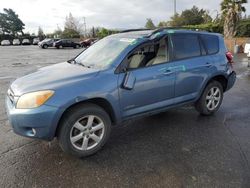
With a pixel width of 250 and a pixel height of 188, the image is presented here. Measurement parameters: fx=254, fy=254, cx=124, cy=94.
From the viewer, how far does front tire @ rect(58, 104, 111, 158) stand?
3.33 m

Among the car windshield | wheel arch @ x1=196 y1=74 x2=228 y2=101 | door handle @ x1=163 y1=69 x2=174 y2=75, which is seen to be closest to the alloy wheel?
the car windshield

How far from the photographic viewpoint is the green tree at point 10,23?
7300 cm

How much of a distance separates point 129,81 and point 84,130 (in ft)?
3.13

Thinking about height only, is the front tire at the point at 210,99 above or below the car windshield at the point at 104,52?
below

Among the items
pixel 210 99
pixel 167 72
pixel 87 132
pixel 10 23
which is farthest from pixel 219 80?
pixel 10 23

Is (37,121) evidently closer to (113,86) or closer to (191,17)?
(113,86)

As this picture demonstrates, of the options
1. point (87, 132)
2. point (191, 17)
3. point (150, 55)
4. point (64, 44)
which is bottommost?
point (87, 132)

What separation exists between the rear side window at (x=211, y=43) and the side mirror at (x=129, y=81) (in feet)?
6.75

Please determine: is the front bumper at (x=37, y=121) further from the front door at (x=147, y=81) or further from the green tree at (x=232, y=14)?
the green tree at (x=232, y=14)

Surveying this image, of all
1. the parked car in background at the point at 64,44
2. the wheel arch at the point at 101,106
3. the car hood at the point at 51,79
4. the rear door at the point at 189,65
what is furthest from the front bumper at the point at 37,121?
the parked car in background at the point at 64,44

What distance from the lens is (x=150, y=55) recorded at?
4.21 m

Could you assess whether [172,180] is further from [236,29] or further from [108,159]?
[236,29]

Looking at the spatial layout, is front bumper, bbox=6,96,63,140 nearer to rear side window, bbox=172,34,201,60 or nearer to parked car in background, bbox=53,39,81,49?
rear side window, bbox=172,34,201,60

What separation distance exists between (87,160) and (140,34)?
2267 millimetres
